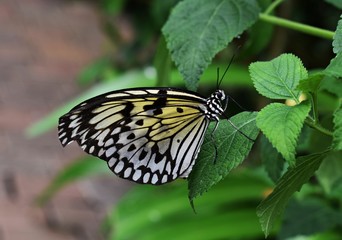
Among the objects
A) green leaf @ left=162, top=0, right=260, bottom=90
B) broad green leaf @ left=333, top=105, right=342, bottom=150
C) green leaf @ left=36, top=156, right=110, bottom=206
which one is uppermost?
green leaf @ left=36, top=156, right=110, bottom=206

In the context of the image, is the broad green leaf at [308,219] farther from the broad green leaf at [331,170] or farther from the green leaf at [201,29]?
the green leaf at [201,29]

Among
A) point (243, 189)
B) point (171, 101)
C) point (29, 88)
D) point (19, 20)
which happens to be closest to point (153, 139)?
point (171, 101)

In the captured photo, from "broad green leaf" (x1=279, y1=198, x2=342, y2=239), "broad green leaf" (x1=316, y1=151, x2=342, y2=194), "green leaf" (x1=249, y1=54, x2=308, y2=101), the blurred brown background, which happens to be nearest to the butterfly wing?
"green leaf" (x1=249, y1=54, x2=308, y2=101)

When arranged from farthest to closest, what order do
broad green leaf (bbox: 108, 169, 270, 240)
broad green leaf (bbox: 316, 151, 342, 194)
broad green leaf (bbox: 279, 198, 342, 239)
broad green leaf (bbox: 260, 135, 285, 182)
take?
broad green leaf (bbox: 108, 169, 270, 240) → broad green leaf (bbox: 279, 198, 342, 239) → broad green leaf (bbox: 316, 151, 342, 194) → broad green leaf (bbox: 260, 135, 285, 182)

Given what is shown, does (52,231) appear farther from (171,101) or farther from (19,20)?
(19,20)

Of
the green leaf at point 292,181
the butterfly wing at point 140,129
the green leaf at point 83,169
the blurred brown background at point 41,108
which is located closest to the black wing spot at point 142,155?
the butterfly wing at point 140,129

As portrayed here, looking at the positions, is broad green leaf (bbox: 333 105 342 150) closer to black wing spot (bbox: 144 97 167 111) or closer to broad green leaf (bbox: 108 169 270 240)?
black wing spot (bbox: 144 97 167 111)
